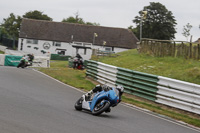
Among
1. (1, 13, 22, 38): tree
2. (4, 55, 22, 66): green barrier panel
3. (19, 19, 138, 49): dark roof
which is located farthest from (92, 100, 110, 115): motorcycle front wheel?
(1, 13, 22, 38): tree

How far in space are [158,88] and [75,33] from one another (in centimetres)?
6142

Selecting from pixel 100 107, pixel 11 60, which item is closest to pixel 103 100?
pixel 100 107

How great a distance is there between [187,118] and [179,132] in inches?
106

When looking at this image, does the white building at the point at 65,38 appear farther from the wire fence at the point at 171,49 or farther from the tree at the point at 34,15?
the wire fence at the point at 171,49

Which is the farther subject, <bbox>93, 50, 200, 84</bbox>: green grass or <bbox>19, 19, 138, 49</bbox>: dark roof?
<bbox>19, 19, 138, 49</bbox>: dark roof

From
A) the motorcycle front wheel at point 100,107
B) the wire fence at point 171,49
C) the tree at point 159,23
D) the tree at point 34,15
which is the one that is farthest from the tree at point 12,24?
the motorcycle front wheel at point 100,107

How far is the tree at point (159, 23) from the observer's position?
73000 mm

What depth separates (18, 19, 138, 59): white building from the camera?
72.6 metres

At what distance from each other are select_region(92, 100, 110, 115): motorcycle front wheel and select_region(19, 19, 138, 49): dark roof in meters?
62.9

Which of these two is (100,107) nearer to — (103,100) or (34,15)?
(103,100)

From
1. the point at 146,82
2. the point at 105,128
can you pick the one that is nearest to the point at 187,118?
the point at 146,82

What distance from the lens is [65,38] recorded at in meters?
73.2

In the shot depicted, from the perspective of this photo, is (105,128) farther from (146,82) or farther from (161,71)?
(161,71)

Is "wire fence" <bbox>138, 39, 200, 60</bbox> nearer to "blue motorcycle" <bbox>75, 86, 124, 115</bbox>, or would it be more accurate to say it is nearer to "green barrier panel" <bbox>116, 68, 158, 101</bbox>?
"green barrier panel" <bbox>116, 68, 158, 101</bbox>
